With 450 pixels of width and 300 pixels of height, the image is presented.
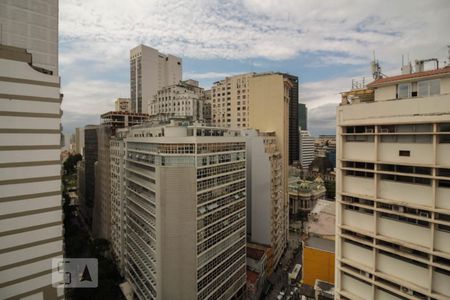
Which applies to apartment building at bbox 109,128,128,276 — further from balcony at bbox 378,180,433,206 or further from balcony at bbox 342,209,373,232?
balcony at bbox 378,180,433,206

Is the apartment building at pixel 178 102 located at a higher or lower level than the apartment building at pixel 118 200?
higher

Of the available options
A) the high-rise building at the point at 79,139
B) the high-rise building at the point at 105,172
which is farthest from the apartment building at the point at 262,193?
the high-rise building at the point at 79,139

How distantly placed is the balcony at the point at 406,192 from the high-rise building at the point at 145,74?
9529 centimetres

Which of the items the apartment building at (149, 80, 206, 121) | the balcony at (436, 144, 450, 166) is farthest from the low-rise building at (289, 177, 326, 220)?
the balcony at (436, 144, 450, 166)

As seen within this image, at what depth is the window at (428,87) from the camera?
14.6m

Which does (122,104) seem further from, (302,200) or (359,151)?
(359,151)

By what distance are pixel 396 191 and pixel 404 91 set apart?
616cm

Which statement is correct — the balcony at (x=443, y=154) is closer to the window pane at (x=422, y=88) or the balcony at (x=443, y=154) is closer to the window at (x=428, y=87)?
the window at (x=428, y=87)

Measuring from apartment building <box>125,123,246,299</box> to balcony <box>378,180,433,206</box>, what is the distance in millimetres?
18338

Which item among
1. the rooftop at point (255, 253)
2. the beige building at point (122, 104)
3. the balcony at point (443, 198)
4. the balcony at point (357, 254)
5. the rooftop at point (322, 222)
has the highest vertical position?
the beige building at point (122, 104)

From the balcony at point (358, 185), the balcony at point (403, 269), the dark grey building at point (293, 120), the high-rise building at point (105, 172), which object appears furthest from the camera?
the dark grey building at point (293, 120)

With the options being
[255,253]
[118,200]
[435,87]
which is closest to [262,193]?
[255,253]

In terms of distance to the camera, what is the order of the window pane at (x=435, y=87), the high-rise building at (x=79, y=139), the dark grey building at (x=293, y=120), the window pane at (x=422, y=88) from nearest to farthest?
the window pane at (x=435, y=87)
the window pane at (x=422, y=88)
the dark grey building at (x=293, y=120)
the high-rise building at (x=79, y=139)

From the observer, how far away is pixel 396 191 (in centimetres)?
1500
